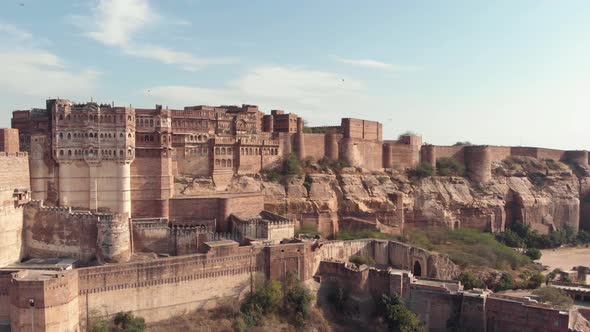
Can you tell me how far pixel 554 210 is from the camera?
5506cm

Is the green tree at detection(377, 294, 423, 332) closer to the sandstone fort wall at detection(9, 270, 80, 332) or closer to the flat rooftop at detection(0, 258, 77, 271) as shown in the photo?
the sandstone fort wall at detection(9, 270, 80, 332)

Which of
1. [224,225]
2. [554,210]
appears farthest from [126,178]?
[554,210]

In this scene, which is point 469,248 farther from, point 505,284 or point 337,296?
point 337,296

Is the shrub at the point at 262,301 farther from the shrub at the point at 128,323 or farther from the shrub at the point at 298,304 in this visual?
the shrub at the point at 128,323

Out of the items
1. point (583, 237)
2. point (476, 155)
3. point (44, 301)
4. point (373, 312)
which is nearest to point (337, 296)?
point (373, 312)

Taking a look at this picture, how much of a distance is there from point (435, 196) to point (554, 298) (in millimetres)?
19348

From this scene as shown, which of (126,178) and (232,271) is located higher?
(126,178)

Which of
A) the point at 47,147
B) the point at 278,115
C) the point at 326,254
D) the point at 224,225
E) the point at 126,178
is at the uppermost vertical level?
the point at 278,115

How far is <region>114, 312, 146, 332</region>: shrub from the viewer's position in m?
22.6

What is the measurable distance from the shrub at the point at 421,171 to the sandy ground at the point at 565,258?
1271cm

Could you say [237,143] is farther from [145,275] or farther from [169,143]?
[145,275]

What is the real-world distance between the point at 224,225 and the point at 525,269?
944 inches

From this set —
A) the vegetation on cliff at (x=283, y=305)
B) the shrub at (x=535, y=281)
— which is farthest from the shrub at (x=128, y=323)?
the shrub at (x=535, y=281)

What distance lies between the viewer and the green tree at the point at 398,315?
26.8m
